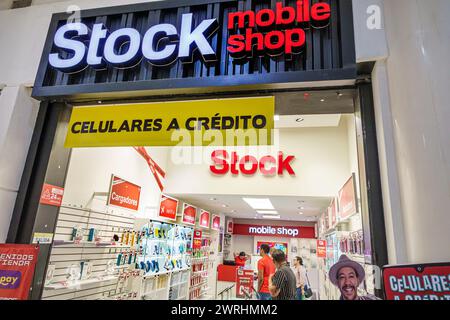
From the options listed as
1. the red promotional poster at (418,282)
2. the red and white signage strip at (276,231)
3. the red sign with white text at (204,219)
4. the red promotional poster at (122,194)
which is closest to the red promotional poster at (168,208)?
the red promotional poster at (122,194)

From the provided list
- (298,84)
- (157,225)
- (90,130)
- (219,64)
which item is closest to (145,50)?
(219,64)

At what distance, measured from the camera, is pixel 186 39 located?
8.71 feet

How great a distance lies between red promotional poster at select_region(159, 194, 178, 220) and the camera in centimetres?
700

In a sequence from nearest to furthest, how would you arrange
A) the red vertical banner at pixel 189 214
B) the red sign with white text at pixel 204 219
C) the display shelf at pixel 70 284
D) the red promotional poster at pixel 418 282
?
the red promotional poster at pixel 418 282
the display shelf at pixel 70 284
the red vertical banner at pixel 189 214
the red sign with white text at pixel 204 219

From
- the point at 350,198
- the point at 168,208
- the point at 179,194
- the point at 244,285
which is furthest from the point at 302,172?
the point at 244,285

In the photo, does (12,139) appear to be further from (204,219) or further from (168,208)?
(204,219)

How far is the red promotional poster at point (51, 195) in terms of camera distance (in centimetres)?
275

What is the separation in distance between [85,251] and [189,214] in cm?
435

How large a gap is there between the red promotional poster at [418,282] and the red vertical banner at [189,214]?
282 inches

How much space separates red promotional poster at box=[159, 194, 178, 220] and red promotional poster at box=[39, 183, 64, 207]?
4077mm

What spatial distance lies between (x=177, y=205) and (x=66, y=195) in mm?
4122

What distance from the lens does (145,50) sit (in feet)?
8.82

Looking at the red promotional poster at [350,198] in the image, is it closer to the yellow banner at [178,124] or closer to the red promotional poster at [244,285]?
the yellow banner at [178,124]
